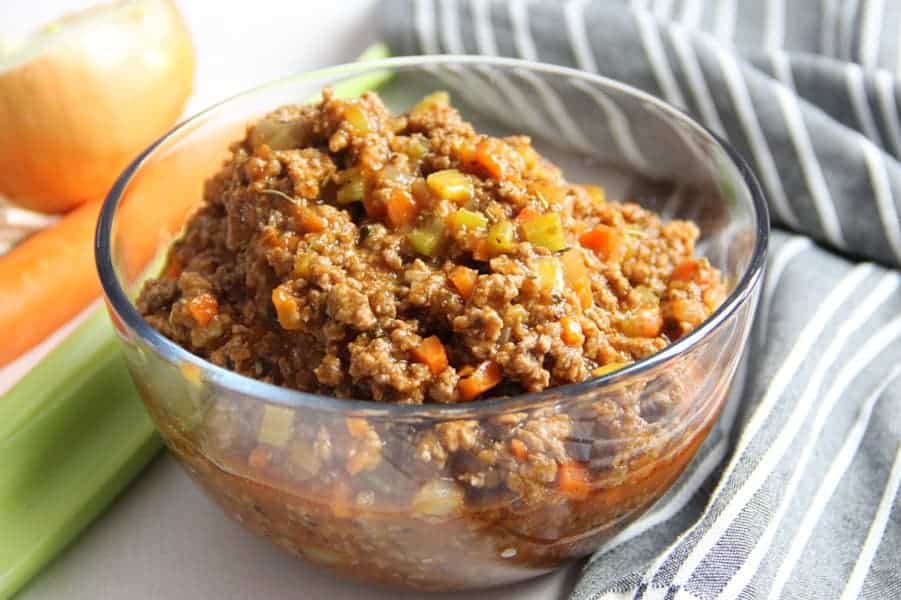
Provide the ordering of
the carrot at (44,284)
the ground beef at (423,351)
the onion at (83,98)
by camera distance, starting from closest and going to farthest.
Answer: the ground beef at (423,351), the carrot at (44,284), the onion at (83,98)

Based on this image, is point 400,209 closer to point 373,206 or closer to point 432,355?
point 373,206

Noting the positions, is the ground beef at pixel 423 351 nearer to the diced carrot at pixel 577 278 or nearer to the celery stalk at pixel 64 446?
the diced carrot at pixel 577 278

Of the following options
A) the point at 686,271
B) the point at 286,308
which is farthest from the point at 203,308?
the point at 686,271

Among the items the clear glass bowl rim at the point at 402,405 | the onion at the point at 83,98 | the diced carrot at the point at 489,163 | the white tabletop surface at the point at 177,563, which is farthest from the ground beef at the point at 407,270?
the onion at the point at 83,98

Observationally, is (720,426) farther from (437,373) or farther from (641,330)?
(437,373)

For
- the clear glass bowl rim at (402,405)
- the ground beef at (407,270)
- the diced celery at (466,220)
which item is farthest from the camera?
the diced celery at (466,220)
